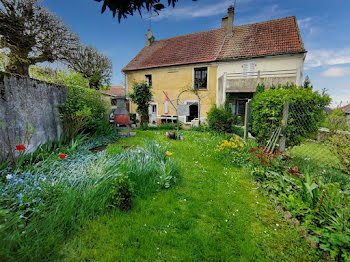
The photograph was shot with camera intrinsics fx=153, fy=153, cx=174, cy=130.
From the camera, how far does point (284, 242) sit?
2.15 meters

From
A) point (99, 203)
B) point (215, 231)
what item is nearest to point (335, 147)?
point (215, 231)

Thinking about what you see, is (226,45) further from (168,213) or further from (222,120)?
(168,213)

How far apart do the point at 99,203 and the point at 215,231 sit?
189cm

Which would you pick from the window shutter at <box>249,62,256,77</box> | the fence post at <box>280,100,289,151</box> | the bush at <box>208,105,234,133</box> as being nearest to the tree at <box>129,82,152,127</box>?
the bush at <box>208,105,234,133</box>

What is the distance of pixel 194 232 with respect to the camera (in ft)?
7.43

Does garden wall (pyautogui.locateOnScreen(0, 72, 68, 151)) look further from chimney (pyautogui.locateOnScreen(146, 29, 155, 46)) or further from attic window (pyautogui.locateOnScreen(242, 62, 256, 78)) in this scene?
chimney (pyautogui.locateOnScreen(146, 29, 155, 46))

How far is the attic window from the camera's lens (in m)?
11.7

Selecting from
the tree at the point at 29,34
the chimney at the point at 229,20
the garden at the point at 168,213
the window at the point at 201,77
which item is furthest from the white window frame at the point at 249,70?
the tree at the point at 29,34

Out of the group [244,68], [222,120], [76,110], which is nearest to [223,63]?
[244,68]

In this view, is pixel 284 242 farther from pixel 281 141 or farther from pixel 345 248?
pixel 281 141

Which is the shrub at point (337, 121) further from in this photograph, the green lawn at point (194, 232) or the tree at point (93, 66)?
the tree at point (93, 66)

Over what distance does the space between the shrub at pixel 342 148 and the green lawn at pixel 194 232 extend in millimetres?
2565

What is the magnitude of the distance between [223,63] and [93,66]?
17989mm

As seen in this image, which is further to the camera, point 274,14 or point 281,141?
point 274,14
